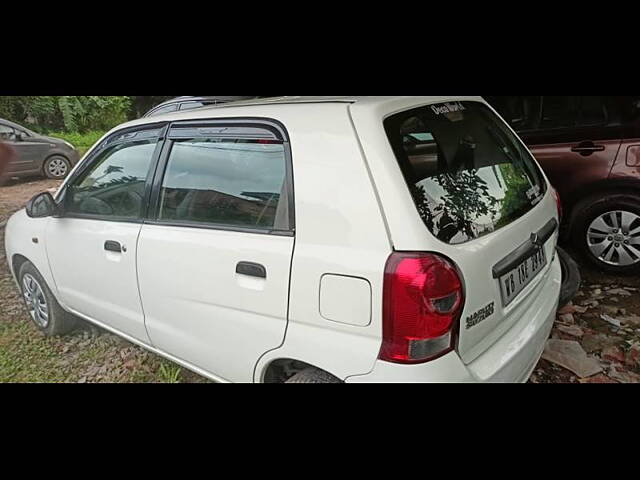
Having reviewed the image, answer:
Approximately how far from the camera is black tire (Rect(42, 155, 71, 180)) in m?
2.85

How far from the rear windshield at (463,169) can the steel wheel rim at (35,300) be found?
2568 millimetres

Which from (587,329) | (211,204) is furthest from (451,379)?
(587,329)

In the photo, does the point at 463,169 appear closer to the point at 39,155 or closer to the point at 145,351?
the point at 145,351

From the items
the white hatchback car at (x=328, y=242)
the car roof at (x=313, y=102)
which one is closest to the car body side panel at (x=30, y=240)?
the white hatchback car at (x=328, y=242)

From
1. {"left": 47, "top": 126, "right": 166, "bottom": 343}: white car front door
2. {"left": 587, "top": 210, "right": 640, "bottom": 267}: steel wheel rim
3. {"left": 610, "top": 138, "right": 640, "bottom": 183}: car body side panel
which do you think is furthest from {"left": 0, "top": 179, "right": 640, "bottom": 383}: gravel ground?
{"left": 610, "top": 138, "right": 640, "bottom": 183}: car body side panel

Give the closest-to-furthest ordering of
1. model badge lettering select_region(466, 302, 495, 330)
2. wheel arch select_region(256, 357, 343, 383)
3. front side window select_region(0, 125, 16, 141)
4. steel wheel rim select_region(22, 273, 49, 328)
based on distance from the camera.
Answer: model badge lettering select_region(466, 302, 495, 330) → wheel arch select_region(256, 357, 343, 383) → front side window select_region(0, 125, 16, 141) → steel wheel rim select_region(22, 273, 49, 328)

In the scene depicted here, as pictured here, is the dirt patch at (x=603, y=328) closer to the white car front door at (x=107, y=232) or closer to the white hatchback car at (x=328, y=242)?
the white hatchback car at (x=328, y=242)

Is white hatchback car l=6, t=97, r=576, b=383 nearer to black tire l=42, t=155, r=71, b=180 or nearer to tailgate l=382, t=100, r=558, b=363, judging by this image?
tailgate l=382, t=100, r=558, b=363

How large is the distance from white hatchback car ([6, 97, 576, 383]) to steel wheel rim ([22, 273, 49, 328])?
72 centimetres

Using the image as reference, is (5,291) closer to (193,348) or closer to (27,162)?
(27,162)

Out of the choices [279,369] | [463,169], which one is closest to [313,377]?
[279,369]

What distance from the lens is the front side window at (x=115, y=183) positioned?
2158 millimetres

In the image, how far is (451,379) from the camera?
140 centimetres

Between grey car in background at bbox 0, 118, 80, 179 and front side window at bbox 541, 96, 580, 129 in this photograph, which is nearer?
grey car in background at bbox 0, 118, 80, 179
